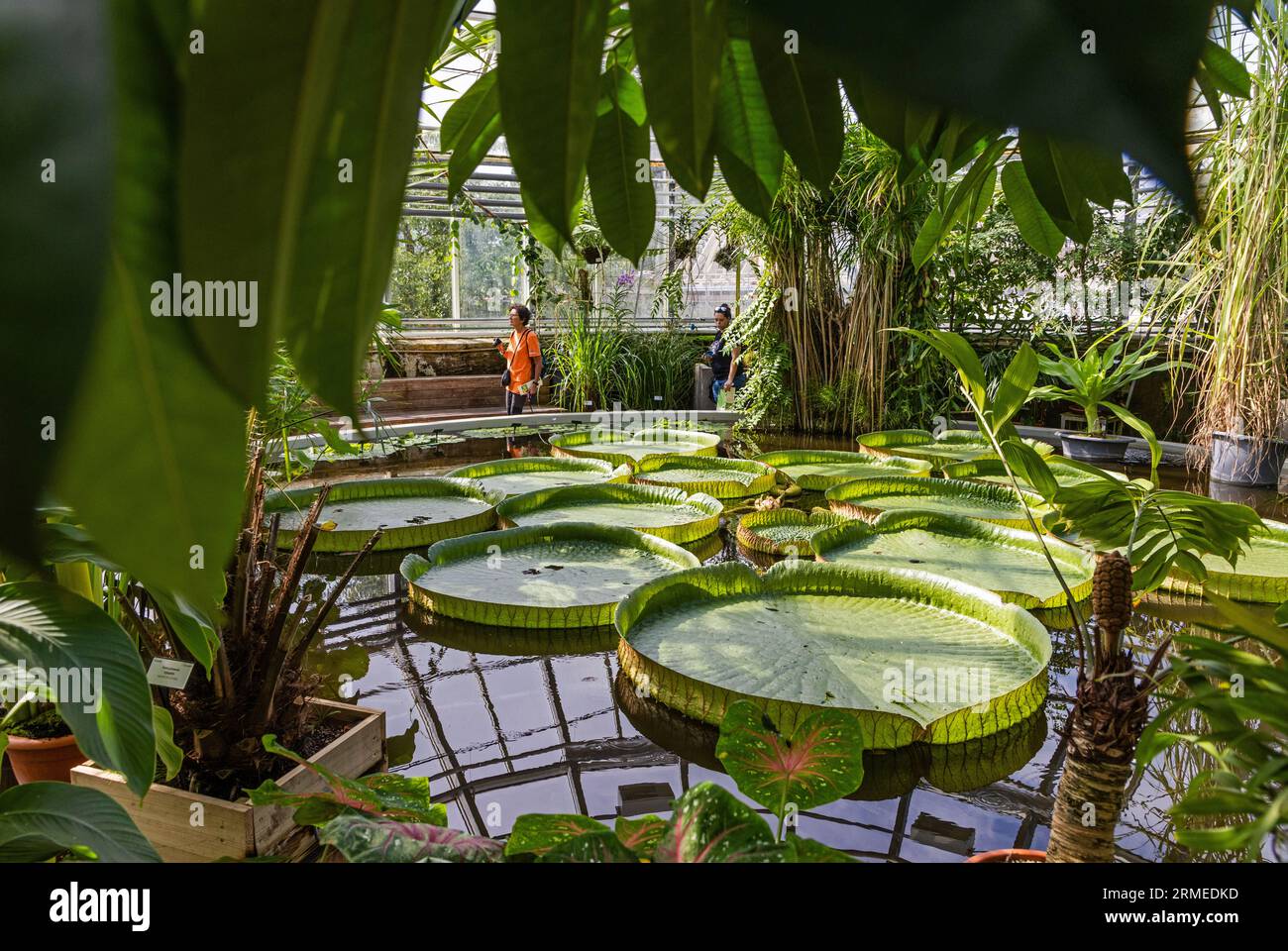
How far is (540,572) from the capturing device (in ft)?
Answer: 10.6

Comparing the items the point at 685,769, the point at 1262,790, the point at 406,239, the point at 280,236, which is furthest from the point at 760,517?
the point at 406,239

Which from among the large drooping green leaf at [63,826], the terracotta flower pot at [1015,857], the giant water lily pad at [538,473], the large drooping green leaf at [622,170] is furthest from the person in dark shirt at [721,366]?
the large drooping green leaf at [622,170]

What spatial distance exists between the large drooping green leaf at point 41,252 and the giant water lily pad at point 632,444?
479 cm

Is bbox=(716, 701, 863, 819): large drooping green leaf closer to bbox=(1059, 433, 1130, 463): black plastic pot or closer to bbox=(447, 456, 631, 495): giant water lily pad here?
bbox=(447, 456, 631, 495): giant water lily pad

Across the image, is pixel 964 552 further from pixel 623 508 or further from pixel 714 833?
pixel 714 833

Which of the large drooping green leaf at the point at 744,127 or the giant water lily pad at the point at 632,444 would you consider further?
the giant water lily pad at the point at 632,444

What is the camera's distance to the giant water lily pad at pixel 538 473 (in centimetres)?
463

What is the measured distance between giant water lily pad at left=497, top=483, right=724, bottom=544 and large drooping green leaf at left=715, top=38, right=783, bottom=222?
3141mm

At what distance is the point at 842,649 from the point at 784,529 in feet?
4.29

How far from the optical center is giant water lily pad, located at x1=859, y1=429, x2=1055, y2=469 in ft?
17.5

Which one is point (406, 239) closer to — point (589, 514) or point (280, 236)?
point (589, 514)

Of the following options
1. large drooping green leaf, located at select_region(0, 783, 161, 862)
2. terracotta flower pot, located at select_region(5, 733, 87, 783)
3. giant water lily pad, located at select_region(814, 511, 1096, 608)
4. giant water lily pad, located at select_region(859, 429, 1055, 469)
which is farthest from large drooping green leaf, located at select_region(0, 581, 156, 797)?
giant water lily pad, located at select_region(859, 429, 1055, 469)

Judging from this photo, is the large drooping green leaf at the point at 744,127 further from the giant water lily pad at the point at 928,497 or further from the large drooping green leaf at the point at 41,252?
the giant water lily pad at the point at 928,497

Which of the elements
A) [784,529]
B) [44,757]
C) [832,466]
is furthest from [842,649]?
[832,466]
